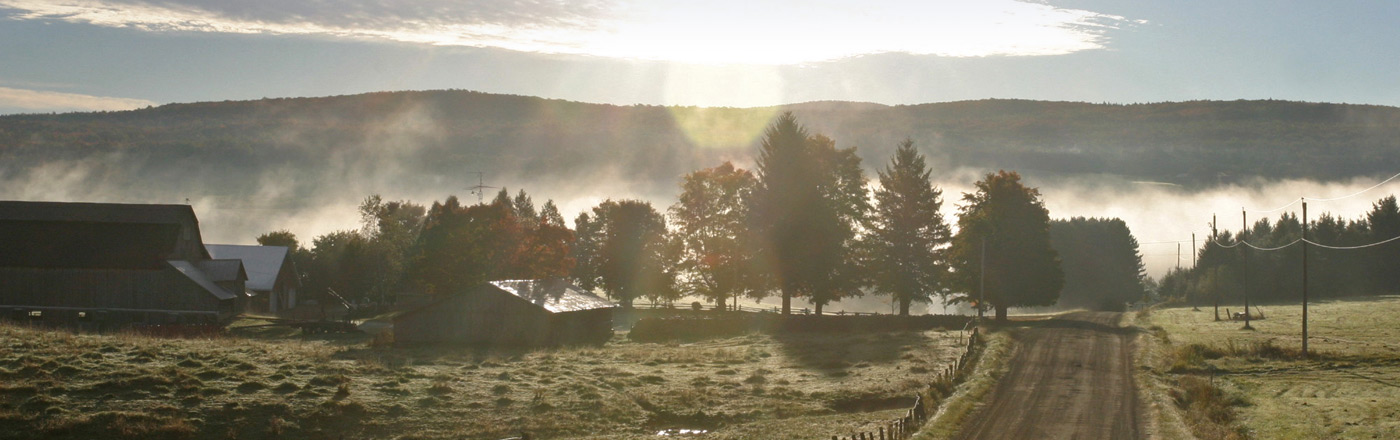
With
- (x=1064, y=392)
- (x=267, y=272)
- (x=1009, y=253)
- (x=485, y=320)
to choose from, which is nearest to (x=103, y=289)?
(x=267, y=272)

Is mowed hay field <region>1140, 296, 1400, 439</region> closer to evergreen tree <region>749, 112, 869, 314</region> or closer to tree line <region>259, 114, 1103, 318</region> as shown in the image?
Result: tree line <region>259, 114, 1103, 318</region>

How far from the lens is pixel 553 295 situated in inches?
2502

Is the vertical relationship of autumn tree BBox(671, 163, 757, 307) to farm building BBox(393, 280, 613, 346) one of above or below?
above

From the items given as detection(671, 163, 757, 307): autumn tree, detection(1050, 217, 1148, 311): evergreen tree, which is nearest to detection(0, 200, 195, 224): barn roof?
detection(671, 163, 757, 307): autumn tree

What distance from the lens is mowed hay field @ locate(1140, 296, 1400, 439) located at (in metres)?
31.0

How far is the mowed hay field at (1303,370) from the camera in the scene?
3100 cm

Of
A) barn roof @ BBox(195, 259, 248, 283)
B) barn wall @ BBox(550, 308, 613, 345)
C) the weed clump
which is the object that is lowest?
the weed clump

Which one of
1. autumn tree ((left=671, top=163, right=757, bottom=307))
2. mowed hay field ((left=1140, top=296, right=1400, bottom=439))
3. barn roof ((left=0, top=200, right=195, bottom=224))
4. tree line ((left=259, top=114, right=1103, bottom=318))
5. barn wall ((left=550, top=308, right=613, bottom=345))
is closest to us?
mowed hay field ((left=1140, top=296, right=1400, bottom=439))

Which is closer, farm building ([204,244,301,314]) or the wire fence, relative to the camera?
the wire fence

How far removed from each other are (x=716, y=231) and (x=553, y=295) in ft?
66.0

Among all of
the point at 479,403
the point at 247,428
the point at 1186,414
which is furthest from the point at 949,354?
the point at 247,428

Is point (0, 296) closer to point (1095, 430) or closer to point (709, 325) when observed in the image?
point (709, 325)

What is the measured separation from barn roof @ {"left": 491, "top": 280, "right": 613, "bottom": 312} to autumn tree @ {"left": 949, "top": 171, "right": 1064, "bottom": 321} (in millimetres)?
27056

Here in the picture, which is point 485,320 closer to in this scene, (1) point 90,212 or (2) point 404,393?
(2) point 404,393
